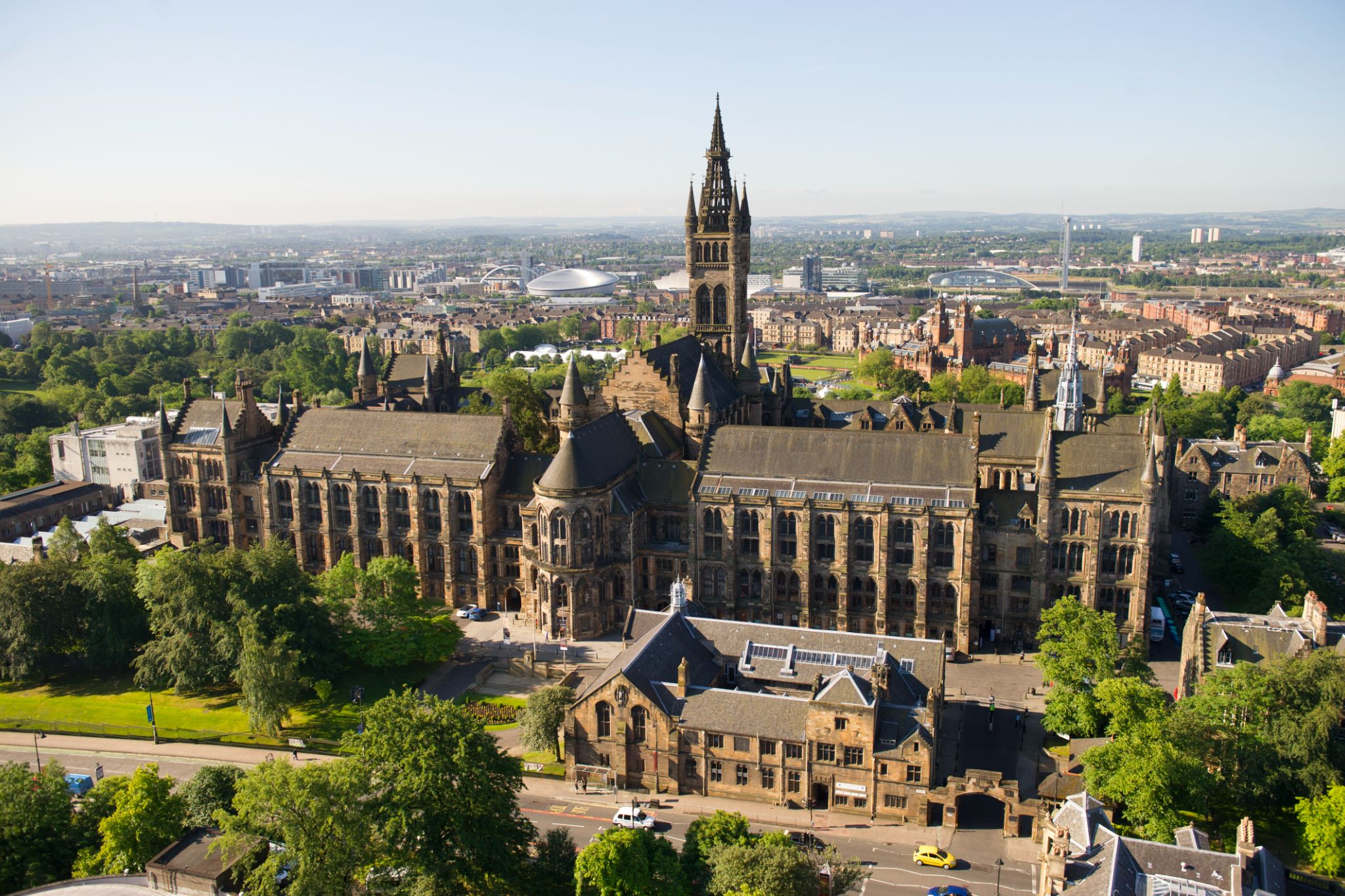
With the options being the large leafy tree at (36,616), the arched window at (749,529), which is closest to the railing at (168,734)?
the large leafy tree at (36,616)

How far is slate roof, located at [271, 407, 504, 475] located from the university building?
0.80 ft

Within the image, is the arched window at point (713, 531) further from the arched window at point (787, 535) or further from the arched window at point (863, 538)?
the arched window at point (863, 538)

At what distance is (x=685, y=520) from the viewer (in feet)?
326

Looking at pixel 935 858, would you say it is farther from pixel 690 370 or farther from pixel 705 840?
pixel 690 370

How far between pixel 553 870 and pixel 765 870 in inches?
494

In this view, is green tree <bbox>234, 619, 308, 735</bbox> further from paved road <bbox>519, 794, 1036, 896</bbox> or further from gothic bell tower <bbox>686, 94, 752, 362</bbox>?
gothic bell tower <bbox>686, 94, 752, 362</bbox>

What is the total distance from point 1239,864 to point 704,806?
31824 mm

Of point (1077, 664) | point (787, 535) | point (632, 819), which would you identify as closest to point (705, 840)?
point (632, 819)

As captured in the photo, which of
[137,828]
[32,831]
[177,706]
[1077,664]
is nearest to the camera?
[32,831]

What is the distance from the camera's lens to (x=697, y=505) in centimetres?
9550

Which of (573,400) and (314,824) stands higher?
(573,400)

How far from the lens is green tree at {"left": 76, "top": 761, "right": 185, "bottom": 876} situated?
57.1m

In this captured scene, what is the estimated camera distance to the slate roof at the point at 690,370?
11350cm

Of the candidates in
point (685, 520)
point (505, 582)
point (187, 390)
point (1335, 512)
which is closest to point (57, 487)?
point (187, 390)
